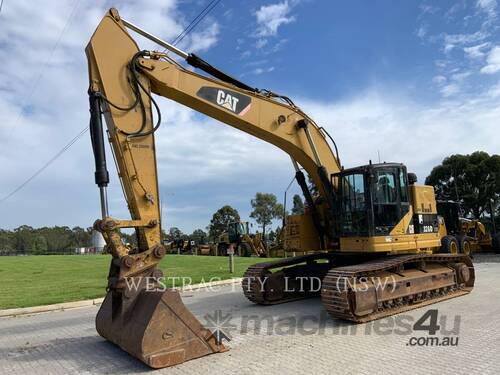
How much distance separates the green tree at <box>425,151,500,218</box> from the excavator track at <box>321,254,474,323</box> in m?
32.6

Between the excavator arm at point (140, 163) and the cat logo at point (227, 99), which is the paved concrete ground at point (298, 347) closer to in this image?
the excavator arm at point (140, 163)

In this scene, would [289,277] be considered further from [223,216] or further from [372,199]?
[223,216]

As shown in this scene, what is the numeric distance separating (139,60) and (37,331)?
17.8 feet

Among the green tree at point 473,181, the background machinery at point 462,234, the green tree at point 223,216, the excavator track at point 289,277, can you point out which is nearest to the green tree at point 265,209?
the green tree at point 223,216

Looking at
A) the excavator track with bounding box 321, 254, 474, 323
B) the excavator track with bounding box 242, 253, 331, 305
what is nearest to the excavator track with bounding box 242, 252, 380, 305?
the excavator track with bounding box 242, 253, 331, 305

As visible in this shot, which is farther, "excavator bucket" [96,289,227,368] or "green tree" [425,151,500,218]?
"green tree" [425,151,500,218]

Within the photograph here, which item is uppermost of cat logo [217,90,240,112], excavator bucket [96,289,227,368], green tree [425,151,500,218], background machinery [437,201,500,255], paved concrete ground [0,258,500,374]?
green tree [425,151,500,218]

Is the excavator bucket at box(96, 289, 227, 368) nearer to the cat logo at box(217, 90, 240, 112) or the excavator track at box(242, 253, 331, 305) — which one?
the cat logo at box(217, 90, 240, 112)

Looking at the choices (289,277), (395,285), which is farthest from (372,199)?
(289,277)

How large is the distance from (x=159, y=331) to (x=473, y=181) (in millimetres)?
42777

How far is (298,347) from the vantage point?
650 cm

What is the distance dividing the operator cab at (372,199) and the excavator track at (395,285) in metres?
0.76

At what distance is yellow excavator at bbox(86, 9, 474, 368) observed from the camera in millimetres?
6203

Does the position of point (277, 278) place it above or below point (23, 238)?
below
